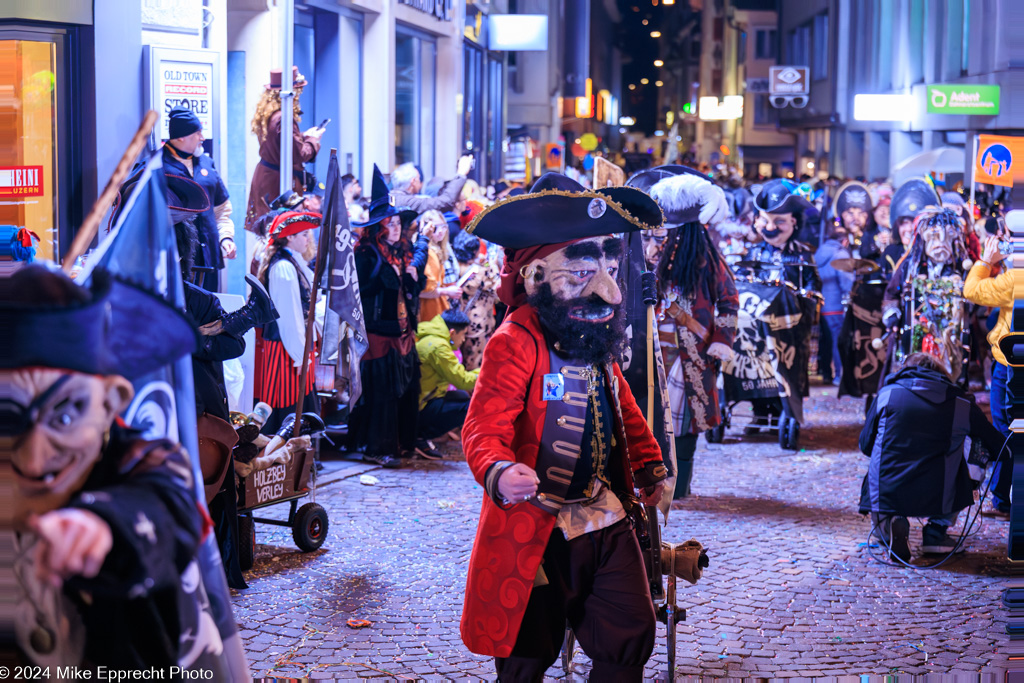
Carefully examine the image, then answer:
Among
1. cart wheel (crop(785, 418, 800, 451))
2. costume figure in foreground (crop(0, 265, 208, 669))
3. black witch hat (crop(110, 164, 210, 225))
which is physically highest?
black witch hat (crop(110, 164, 210, 225))

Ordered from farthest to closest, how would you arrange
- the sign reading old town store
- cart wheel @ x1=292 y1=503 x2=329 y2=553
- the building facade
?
the building facade → the sign reading old town store → cart wheel @ x1=292 y1=503 x2=329 y2=553

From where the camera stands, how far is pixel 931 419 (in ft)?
22.2

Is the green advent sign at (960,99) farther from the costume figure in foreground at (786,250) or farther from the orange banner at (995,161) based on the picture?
the costume figure in foreground at (786,250)

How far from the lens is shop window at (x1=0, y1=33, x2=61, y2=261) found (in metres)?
8.48

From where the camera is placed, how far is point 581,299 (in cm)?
395

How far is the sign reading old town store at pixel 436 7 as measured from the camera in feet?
63.6

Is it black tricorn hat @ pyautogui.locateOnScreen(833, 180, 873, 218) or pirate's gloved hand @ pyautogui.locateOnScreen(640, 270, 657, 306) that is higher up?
black tricorn hat @ pyautogui.locateOnScreen(833, 180, 873, 218)

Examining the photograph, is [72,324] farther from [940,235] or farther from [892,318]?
[892,318]

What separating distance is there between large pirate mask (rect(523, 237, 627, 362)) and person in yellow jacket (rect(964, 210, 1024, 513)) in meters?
4.77

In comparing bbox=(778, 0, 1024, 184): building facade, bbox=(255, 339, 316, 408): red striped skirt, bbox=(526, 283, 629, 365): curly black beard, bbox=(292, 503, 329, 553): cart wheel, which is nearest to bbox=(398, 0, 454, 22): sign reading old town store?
bbox=(778, 0, 1024, 184): building facade

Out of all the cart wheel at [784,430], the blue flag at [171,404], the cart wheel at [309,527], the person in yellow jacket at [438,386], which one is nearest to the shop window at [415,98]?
the person in yellow jacket at [438,386]

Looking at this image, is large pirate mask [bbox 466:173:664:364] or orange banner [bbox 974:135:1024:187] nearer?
large pirate mask [bbox 466:173:664:364]

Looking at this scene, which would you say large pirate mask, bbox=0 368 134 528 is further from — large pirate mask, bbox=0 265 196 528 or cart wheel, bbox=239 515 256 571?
cart wheel, bbox=239 515 256 571

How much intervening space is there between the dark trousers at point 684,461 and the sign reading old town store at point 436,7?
489 inches
